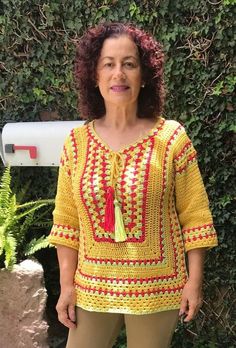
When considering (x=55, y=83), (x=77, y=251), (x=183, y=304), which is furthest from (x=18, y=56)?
(x=183, y=304)

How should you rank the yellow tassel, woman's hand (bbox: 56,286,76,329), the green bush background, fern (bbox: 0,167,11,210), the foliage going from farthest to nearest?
fern (bbox: 0,167,11,210)
the foliage
the green bush background
woman's hand (bbox: 56,286,76,329)
the yellow tassel

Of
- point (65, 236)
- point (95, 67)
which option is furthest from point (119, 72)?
point (65, 236)

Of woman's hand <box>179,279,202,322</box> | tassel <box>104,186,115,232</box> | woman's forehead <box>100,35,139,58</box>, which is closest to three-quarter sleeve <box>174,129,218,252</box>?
woman's hand <box>179,279,202,322</box>

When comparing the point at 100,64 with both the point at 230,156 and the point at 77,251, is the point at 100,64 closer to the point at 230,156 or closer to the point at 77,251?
the point at 77,251

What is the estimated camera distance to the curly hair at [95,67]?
1.99 meters

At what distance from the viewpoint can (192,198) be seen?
1.97 m

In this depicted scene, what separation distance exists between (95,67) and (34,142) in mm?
1296

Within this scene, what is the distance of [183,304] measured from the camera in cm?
196

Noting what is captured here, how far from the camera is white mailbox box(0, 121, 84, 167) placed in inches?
126

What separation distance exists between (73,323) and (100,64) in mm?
943

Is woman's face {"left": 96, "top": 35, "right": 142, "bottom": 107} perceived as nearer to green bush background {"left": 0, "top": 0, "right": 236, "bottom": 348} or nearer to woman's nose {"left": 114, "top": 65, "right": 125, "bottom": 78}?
woman's nose {"left": 114, "top": 65, "right": 125, "bottom": 78}

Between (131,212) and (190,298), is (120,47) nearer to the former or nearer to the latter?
(131,212)

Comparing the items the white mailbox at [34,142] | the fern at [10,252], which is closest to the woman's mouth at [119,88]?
the white mailbox at [34,142]

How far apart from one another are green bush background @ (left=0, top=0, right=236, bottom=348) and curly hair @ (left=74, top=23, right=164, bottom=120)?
3.02 ft
